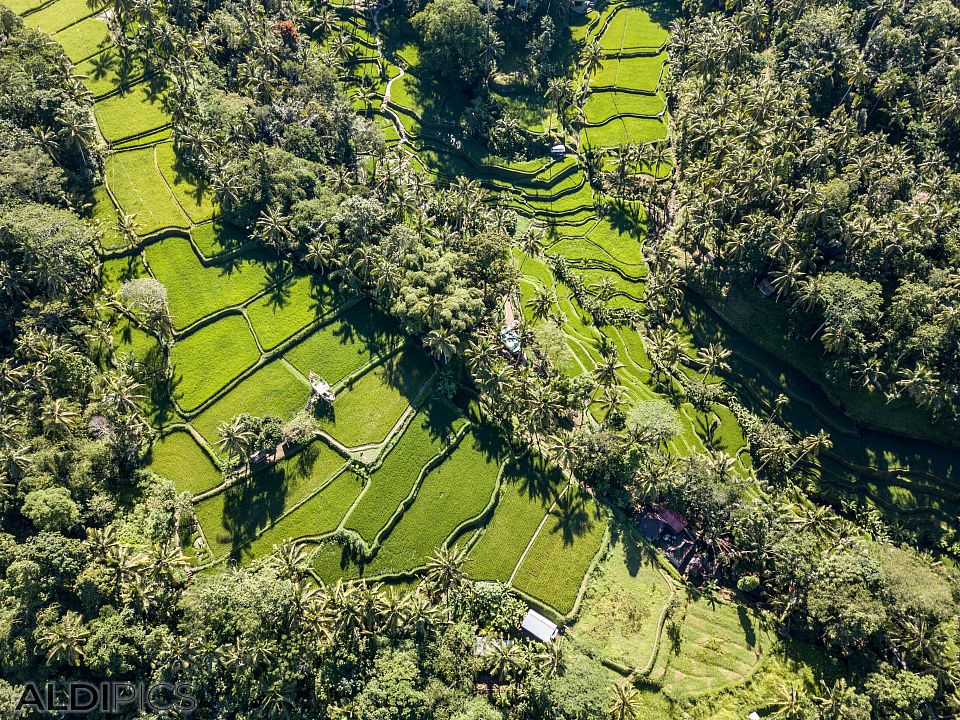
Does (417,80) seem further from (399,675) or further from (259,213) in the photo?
(399,675)

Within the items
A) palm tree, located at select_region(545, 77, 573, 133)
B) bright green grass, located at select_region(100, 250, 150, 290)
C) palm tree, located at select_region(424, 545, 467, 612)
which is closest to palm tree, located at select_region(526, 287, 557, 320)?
palm tree, located at select_region(424, 545, 467, 612)

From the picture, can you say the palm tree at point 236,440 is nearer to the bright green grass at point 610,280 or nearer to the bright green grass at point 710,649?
the bright green grass at point 710,649

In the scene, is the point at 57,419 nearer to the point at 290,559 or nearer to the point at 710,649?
the point at 290,559

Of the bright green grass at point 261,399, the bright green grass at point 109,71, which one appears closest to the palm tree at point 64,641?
the bright green grass at point 261,399

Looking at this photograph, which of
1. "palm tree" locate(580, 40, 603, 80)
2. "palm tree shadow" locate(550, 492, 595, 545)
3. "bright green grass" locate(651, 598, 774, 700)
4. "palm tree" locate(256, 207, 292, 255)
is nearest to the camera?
"bright green grass" locate(651, 598, 774, 700)

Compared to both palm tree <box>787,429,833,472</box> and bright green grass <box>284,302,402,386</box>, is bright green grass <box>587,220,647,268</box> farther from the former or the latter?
bright green grass <box>284,302,402,386</box>

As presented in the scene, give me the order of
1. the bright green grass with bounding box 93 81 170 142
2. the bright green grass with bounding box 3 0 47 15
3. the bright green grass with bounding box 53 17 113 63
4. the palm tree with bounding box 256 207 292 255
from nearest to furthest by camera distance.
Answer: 1. the palm tree with bounding box 256 207 292 255
2. the bright green grass with bounding box 93 81 170 142
3. the bright green grass with bounding box 53 17 113 63
4. the bright green grass with bounding box 3 0 47 15

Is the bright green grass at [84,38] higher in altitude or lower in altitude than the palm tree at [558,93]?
lower
